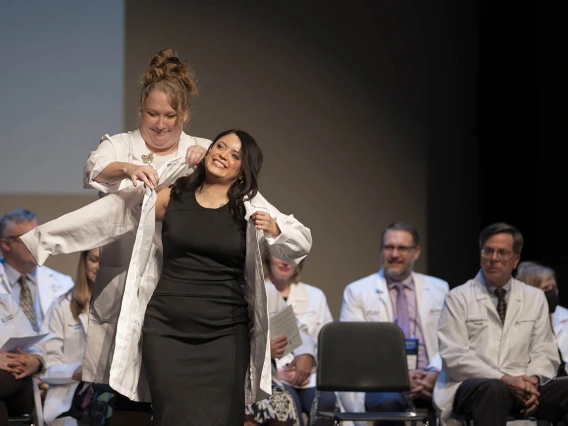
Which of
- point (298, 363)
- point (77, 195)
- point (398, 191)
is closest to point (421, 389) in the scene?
point (298, 363)

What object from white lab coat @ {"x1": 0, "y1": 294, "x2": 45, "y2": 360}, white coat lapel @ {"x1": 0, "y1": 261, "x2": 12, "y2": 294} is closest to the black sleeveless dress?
white lab coat @ {"x1": 0, "y1": 294, "x2": 45, "y2": 360}

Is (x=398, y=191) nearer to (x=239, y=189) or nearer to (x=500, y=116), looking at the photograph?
(x=500, y=116)

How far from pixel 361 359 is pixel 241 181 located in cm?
177

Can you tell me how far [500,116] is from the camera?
255 inches

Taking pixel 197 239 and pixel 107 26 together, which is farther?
pixel 107 26

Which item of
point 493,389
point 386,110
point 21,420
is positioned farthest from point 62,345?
point 386,110

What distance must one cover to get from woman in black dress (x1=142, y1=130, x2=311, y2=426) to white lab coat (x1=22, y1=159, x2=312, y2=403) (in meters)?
0.02

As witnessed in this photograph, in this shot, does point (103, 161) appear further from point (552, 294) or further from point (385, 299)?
point (552, 294)

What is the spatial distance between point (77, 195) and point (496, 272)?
2795 mm

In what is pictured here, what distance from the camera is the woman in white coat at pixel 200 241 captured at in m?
2.98

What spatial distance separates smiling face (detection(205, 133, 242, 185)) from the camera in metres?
3.13

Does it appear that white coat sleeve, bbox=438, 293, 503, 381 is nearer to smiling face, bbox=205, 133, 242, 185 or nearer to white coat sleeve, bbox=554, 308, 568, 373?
white coat sleeve, bbox=554, 308, 568, 373

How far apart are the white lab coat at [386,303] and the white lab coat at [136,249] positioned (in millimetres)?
2360

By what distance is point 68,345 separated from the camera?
4809 mm
